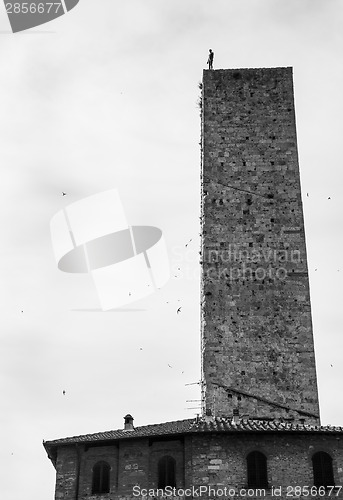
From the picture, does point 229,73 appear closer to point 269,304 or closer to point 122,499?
point 269,304

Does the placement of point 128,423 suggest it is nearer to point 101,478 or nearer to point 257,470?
point 101,478

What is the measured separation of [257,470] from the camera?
23.5 m

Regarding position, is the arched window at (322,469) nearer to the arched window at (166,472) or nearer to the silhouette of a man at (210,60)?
the arched window at (166,472)

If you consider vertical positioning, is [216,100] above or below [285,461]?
above

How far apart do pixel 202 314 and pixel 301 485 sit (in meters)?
8.60

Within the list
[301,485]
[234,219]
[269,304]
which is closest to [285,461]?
[301,485]

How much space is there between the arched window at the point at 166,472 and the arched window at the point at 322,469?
14.6 ft

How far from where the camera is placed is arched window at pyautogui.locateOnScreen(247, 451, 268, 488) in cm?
2326

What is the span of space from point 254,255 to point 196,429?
28.8ft

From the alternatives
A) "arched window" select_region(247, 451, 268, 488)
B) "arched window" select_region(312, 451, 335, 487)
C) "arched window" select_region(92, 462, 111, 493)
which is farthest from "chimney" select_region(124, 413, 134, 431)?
"arched window" select_region(312, 451, 335, 487)

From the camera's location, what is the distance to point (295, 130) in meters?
32.6

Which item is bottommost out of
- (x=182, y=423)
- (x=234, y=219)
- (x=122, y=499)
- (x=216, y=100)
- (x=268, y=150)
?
(x=122, y=499)

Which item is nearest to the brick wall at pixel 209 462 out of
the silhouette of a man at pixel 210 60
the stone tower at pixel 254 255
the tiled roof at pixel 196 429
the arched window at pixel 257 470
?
the arched window at pixel 257 470

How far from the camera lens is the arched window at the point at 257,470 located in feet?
76.3
